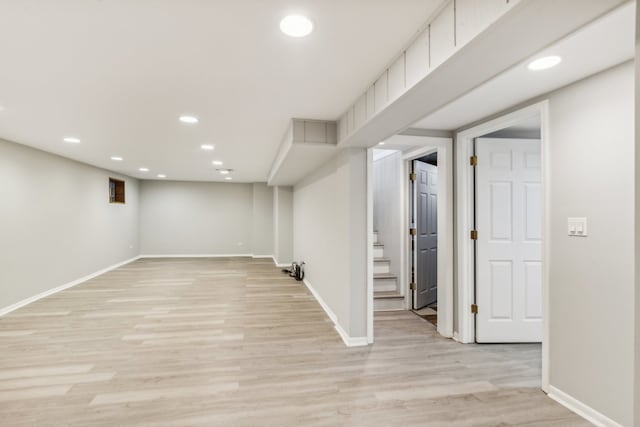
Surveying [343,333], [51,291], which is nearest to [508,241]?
[343,333]

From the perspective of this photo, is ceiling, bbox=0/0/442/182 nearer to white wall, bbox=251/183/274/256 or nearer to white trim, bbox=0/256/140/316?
white trim, bbox=0/256/140/316

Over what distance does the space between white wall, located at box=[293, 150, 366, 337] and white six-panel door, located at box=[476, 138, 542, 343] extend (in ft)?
3.82

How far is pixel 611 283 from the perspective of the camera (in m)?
1.89

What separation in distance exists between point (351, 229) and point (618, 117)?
2075mm

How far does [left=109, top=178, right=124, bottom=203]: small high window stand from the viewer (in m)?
7.26

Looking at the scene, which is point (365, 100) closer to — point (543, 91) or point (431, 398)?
point (543, 91)

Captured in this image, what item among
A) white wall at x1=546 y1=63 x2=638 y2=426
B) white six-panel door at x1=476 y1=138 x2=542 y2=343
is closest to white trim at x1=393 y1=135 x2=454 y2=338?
white six-panel door at x1=476 y1=138 x2=542 y2=343

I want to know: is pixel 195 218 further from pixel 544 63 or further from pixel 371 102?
pixel 544 63

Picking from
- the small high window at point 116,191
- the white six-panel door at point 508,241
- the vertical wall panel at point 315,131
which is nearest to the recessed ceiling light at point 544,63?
the white six-panel door at point 508,241

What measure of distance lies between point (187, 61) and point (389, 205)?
3684mm

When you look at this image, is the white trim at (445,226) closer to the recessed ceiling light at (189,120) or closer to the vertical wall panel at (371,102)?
the vertical wall panel at (371,102)

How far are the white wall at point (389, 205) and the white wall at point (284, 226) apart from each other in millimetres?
2927

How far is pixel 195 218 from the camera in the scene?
9.17 meters

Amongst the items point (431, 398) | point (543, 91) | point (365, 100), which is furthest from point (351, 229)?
point (543, 91)
